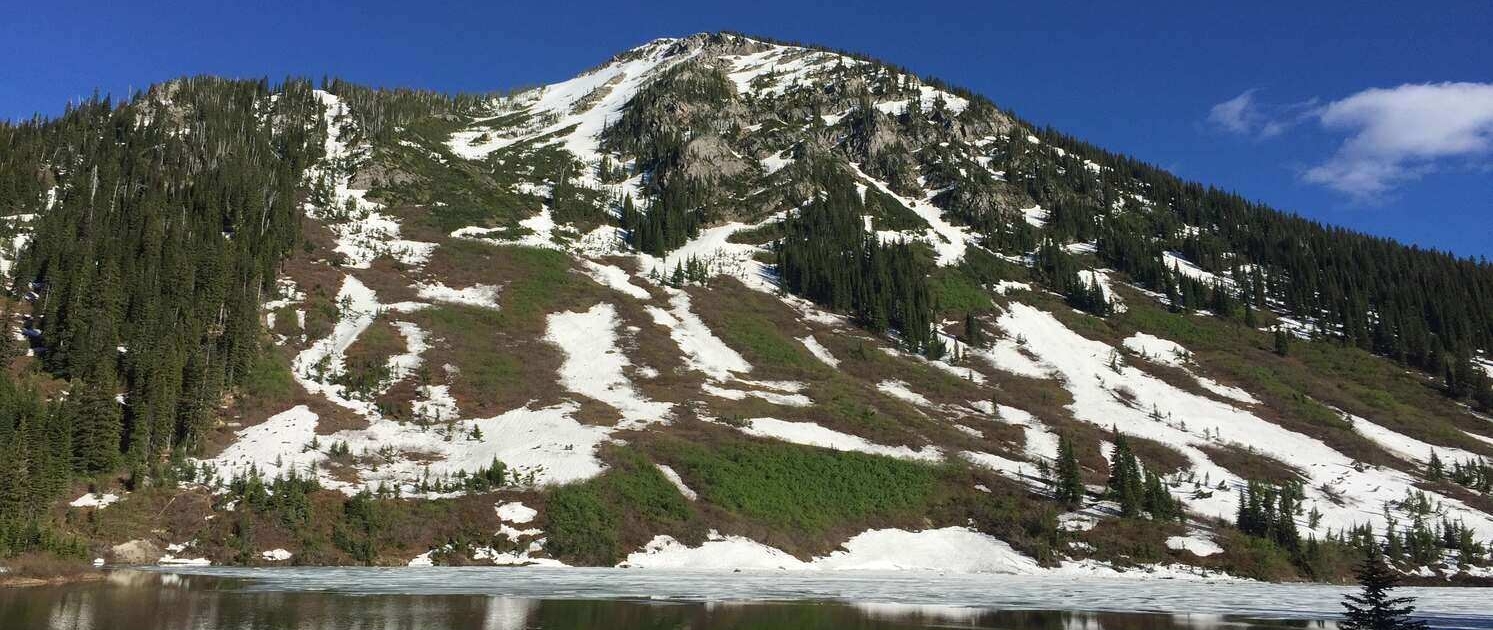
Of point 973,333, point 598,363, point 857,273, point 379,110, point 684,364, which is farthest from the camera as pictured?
point 379,110

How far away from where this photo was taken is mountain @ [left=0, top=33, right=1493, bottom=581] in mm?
50031

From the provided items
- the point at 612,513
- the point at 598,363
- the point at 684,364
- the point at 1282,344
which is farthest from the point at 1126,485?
the point at 1282,344

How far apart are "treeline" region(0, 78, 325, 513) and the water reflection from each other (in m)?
17.4

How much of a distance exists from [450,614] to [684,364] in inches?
2366

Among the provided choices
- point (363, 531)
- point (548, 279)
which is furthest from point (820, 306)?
point (363, 531)

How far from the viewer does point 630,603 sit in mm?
29625

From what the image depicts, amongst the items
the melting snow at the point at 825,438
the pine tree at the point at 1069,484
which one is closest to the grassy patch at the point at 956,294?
the melting snow at the point at 825,438

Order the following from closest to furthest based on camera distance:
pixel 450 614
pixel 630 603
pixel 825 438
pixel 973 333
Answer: pixel 450 614, pixel 630 603, pixel 825 438, pixel 973 333

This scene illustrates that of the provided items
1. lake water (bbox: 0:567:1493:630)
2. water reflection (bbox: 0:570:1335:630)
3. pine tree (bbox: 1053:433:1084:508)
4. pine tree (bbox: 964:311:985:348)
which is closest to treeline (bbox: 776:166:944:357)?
pine tree (bbox: 964:311:985:348)

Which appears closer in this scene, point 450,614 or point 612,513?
point 450,614

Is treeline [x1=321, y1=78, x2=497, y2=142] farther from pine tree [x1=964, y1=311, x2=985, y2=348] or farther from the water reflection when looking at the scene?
the water reflection

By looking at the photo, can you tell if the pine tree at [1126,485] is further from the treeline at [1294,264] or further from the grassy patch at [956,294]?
the treeline at [1294,264]

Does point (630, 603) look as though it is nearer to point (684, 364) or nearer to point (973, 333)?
point (684, 364)

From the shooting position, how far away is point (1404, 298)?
130 metres
